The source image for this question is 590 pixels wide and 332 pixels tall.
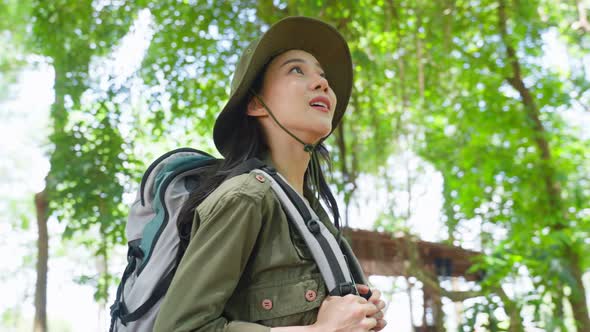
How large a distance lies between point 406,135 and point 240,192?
346 centimetres

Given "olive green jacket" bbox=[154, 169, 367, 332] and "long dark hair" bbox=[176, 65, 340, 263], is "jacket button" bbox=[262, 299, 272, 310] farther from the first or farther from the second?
"long dark hair" bbox=[176, 65, 340, 263]

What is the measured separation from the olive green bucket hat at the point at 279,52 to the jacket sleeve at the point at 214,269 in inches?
14.5

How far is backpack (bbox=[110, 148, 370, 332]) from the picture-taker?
0.99 meters

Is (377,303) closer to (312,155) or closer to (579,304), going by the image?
(312,155)

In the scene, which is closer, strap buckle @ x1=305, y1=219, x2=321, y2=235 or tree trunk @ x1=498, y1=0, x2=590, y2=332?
strap buckle @ x1=305, y1=219, x2=321, y2=235

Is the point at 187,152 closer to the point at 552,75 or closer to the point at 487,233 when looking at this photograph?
the point at 487,233

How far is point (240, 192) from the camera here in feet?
3.17

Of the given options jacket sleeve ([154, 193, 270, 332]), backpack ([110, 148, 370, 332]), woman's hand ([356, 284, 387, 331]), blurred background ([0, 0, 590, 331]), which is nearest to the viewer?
jacket sleeve ([154, 193, 270, 332])

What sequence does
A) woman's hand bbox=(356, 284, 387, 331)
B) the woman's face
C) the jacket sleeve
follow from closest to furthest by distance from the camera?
the jacket sleeve, woman's hand bbox=(356, 284, 387, 331), the woman's face

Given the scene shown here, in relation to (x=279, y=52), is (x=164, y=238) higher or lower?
lower

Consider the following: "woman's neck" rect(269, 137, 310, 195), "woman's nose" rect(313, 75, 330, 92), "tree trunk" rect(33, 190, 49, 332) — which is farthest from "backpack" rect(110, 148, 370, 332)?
"tree trunk" rect(33, 190, 49, 332)

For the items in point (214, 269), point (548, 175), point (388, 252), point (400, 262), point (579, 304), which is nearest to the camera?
point (214, 269)

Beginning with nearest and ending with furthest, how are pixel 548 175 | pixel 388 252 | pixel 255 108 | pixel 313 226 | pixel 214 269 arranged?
pixel 214 269 → pixel 313 226 → pixel 255 108 → pixel 388 252 → pixel 548 175

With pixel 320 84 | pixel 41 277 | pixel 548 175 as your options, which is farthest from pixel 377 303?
pixel 41 277
